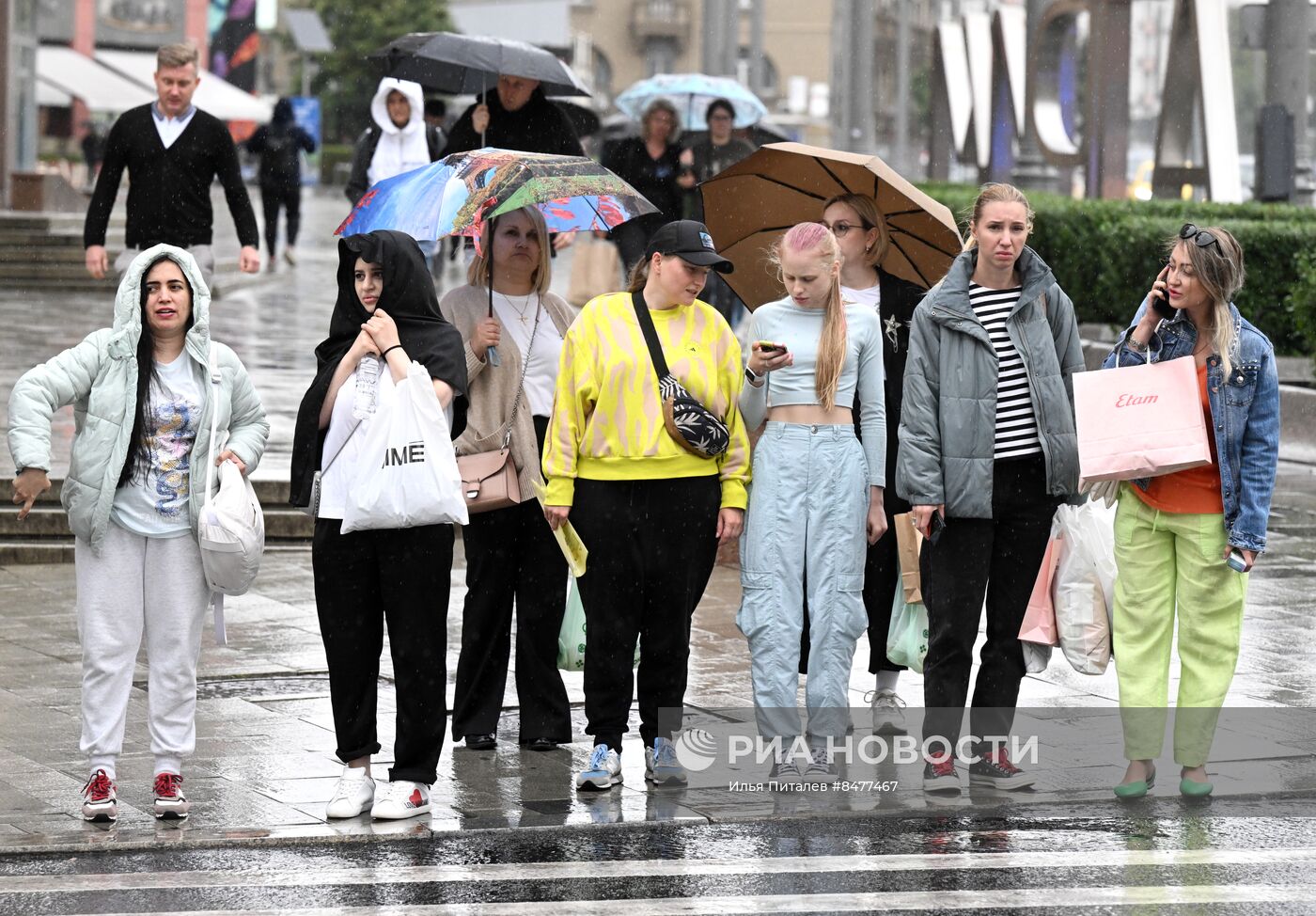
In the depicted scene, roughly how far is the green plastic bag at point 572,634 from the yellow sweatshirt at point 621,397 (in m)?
0.67

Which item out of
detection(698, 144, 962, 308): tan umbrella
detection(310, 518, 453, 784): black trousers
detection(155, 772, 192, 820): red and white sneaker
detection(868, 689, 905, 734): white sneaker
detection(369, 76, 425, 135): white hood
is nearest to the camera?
detection(155, 772, 192, 820): red and white sneaker

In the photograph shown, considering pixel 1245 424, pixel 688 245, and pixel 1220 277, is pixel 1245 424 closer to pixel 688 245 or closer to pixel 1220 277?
pixel 1220 277

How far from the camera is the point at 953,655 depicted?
7023 mm

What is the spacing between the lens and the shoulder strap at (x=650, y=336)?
672cm

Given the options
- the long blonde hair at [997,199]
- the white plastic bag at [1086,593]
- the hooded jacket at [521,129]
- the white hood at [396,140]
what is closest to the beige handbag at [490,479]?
the long blonde hair at [997,199]

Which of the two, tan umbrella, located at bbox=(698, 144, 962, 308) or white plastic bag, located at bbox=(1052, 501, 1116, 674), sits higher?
tan umbrella, located at bbox=(698, 144, 962, 308)

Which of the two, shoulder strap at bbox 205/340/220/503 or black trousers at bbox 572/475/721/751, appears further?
black trousers at bbox 572/475/721/751

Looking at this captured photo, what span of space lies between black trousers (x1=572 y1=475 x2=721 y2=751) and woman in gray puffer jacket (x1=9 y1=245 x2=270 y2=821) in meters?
1.16

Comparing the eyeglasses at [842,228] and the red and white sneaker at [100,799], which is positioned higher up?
the eyeglasses at [842,228]

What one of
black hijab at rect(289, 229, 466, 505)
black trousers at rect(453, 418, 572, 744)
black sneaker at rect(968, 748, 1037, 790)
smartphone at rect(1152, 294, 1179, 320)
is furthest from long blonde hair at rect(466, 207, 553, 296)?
black sneaker at rect(968, 748, 1037, 790)

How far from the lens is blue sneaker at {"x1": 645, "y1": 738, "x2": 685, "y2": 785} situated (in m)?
6.90

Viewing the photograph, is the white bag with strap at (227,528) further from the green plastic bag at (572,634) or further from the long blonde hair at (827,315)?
the long blonde hair at (827,315)

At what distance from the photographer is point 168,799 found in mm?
6336

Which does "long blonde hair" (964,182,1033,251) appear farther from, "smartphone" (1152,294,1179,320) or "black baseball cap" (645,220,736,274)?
"black baseball cap" (645,220,736,274)
